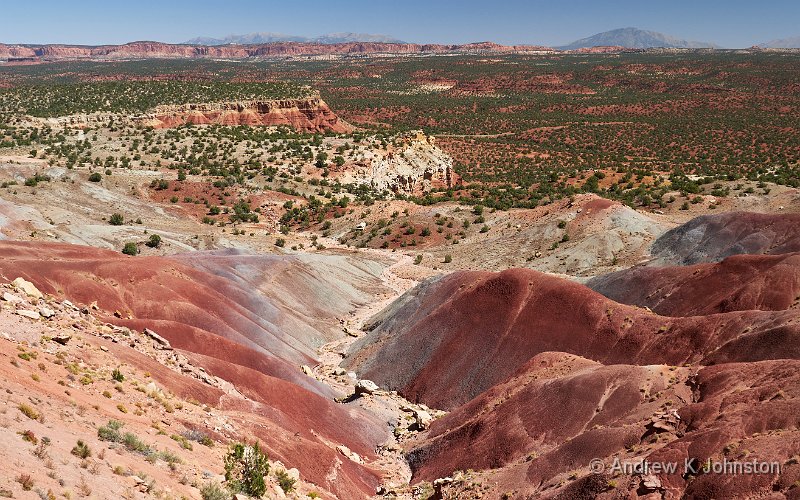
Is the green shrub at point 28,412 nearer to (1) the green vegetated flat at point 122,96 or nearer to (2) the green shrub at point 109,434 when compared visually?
(2) the green shrub at point 109,434

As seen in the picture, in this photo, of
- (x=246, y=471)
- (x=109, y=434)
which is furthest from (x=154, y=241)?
(x=246, y=471)

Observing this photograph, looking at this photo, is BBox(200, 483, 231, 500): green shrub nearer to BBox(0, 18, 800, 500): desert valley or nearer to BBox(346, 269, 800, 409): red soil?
BBox(0, 18, 800, 500): desert valley

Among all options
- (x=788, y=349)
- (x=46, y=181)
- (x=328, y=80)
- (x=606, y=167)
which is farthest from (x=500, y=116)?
(x=788, y=349)

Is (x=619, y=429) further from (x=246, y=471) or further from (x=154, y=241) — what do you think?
(x=154, y=241)

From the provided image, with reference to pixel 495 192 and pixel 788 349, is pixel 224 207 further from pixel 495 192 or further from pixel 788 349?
pixel 788 349

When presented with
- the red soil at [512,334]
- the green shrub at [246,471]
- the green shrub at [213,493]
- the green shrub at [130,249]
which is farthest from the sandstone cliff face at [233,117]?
the green shrub at [213,493]

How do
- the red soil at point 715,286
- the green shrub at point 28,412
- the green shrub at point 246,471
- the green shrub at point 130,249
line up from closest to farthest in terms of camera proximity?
the green shrub at point 28,412 < the green shrub at point 246,471 < the red soil at point 715,286 < the green shrub at point 130,249
